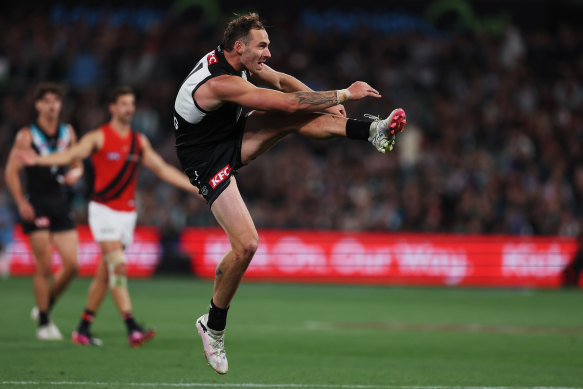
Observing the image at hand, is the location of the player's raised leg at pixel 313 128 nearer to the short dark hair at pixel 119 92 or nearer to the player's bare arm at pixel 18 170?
the short dark hair at pixel 119 92

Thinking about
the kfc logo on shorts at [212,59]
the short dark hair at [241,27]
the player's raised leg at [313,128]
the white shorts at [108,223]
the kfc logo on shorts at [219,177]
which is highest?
the short dark hair at [241,27]

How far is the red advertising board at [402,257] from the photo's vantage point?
2161 cm

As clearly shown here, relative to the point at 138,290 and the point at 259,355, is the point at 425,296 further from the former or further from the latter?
the point at 259,355

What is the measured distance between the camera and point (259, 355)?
1033cm

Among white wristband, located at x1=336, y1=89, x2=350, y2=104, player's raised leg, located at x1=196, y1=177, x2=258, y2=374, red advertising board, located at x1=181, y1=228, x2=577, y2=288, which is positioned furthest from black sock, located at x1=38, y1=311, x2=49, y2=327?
red advertising board, located at x1=181, y1=228, x2=577, y2=288

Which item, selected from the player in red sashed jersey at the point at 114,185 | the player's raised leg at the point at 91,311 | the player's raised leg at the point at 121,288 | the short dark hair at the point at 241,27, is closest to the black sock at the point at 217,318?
the short dark hair at the point at 241,27

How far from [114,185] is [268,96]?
183 inches

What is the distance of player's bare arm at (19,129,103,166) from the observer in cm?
1079

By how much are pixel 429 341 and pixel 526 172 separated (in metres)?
13.2

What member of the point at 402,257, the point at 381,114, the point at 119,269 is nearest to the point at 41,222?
the point at 119,269

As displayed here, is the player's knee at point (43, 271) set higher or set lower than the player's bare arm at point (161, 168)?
lower

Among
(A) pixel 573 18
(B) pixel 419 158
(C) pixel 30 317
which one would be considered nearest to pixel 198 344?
(C) pixel 30 317

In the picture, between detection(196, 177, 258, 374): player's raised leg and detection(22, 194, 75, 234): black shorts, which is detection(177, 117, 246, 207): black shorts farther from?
detection(22, 194, 75, 234): black shorts

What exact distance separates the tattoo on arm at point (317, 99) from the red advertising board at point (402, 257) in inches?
578
